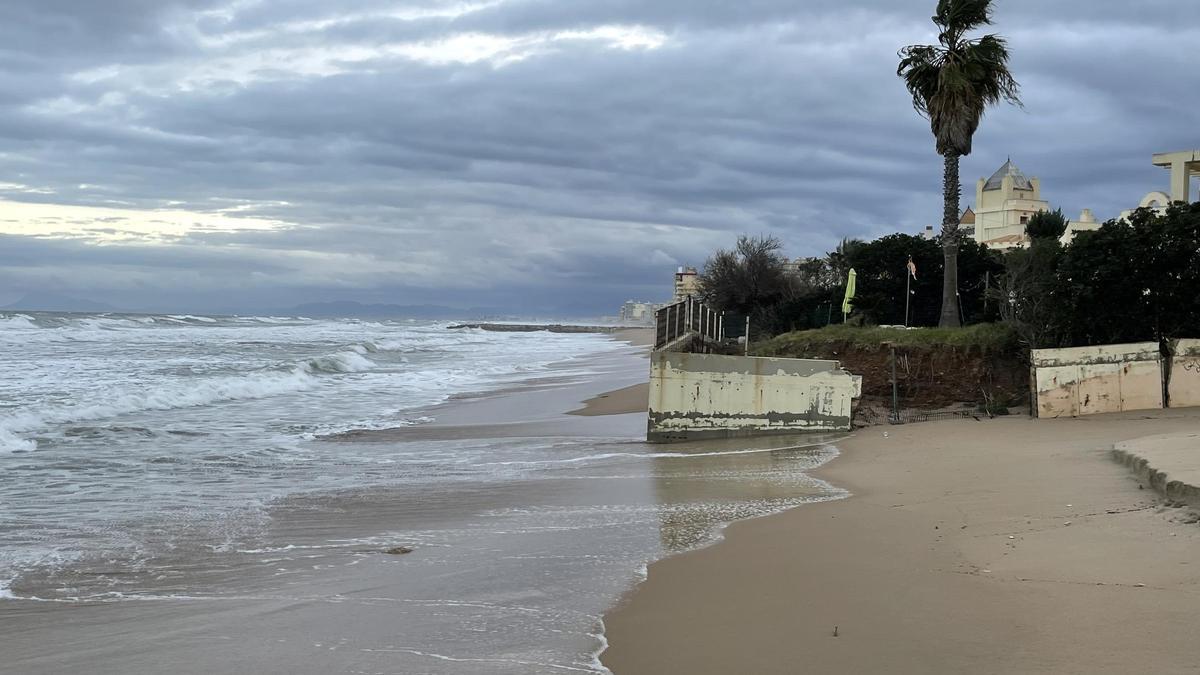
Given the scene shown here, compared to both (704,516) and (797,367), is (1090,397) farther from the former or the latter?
(704,516)

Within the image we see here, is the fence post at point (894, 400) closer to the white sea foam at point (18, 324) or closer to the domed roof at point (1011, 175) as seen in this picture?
the domed roof at point (1011, 175)

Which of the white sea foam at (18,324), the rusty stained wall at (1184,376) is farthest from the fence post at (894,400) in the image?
the white sea foam at (18,324)

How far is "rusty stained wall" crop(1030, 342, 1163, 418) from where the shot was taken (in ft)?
52.9

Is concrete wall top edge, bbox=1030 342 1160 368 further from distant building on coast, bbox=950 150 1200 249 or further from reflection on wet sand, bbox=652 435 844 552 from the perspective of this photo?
distant building on coast, bbox=950 150 1200 249

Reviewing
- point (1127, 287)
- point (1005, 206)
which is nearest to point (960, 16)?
point (1127, 287)

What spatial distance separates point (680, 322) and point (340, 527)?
14.1 m

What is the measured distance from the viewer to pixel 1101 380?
635 inches

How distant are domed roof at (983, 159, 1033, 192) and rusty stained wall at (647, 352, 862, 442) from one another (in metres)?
47.2

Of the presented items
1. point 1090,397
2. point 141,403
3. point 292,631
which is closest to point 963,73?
point 1090,397

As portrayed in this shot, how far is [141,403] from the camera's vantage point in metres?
21.5

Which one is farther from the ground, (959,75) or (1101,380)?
(959,75)

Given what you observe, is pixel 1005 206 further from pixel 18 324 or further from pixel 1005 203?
pixel 18 324

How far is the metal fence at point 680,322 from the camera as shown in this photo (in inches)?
763

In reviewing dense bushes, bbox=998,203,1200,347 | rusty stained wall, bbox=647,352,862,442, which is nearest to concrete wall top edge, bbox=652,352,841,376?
rusty stained wall, bbox=647,352,862,442
